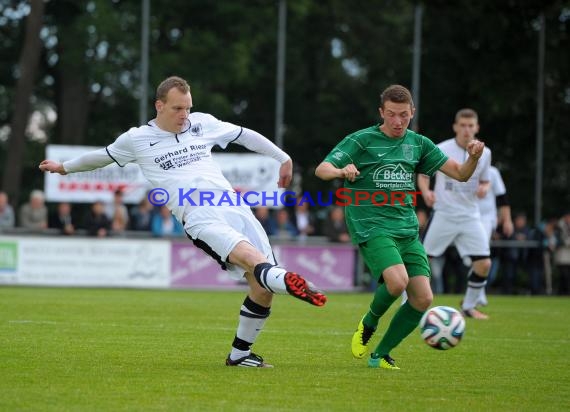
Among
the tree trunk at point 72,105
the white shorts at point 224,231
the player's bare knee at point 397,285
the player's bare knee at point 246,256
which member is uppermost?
the tree trunk at point 72,105

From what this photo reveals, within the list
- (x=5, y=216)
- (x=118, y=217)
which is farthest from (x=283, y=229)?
(x=5, y=216)

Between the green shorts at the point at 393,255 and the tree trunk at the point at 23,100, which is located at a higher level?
the tree trunk at the point at 23,100

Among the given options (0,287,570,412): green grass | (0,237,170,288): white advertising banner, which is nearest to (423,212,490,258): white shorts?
(0,287,570,412): green grass

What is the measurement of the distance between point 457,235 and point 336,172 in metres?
6.89

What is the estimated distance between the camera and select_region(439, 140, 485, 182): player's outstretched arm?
916 centimetres

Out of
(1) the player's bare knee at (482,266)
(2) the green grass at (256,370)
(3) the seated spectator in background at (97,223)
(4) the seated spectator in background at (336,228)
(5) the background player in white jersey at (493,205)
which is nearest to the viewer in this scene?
(2) the green grass at (256,370)

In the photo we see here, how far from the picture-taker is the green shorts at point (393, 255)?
9000 millimetres

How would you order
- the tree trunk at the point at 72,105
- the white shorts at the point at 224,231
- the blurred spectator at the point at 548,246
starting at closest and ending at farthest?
the white shorts at the point at 224,231 → the blurred spectator at the point at 548,246 → the tree trunk at the point at 72,105

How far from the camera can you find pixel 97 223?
77.1 feet

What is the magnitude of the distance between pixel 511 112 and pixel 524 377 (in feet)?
81.7

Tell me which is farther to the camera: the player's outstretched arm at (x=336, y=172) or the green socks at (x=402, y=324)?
the green socks at (x=402, y=324)

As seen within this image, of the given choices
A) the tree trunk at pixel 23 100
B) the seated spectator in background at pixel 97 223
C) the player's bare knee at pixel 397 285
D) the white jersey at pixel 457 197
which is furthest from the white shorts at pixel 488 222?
the tree trunk at pixel 23 100

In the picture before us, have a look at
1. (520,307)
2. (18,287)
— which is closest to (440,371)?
(520,307)

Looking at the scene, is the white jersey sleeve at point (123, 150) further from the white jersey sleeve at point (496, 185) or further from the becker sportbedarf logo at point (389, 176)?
the white jersey sleeve at point (496, 185)
